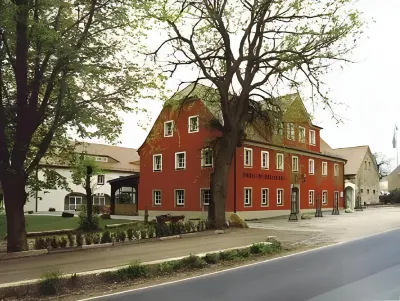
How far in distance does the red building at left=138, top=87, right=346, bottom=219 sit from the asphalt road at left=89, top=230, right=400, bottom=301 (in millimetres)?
17833

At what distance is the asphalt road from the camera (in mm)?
8531

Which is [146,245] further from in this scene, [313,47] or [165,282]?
[313,47]

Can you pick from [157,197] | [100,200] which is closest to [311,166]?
[157,197]

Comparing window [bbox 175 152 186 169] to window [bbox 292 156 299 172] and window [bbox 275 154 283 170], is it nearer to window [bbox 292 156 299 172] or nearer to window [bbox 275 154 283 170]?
window [bbox 275 154 283 170]

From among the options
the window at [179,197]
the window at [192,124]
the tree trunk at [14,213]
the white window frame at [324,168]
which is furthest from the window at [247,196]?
the tree trunk at [14,213]

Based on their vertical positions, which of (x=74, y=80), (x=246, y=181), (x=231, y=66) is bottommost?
(x=246, y=181)

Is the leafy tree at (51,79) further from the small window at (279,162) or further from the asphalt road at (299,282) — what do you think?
the small window at (279,162)

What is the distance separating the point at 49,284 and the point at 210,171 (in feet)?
87.3

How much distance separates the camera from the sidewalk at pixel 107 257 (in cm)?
1230

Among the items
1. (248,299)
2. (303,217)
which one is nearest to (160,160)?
(303,217)

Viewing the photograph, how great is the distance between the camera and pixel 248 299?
8.22 m

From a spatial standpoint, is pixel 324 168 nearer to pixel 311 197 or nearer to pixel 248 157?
pixel 311 197

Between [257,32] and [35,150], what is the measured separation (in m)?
13.3

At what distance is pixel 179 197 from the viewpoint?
3794 cm
